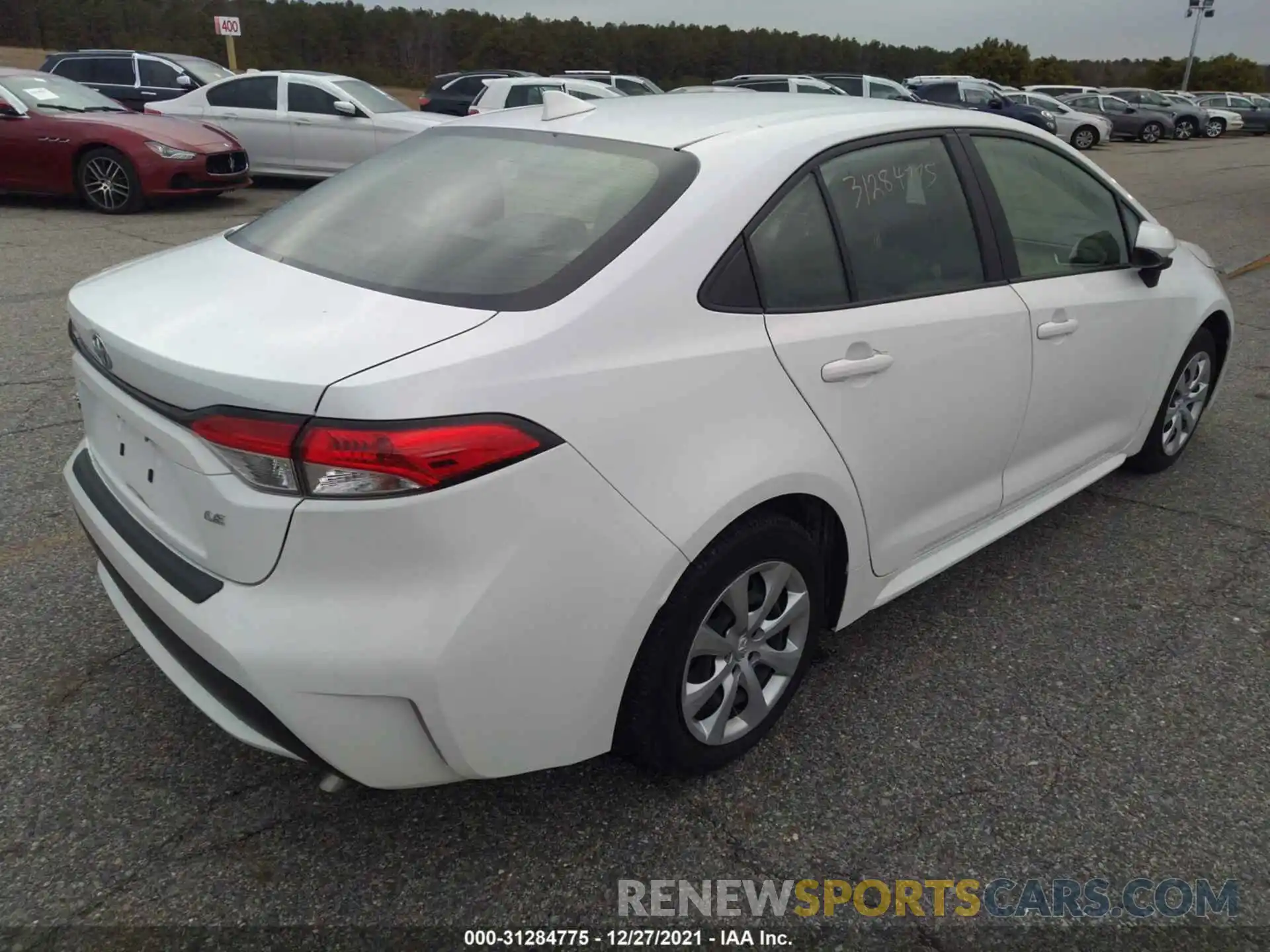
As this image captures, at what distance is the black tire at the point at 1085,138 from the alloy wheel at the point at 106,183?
25332 mm

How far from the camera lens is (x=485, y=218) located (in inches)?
91.9

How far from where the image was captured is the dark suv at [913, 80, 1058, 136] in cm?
2353

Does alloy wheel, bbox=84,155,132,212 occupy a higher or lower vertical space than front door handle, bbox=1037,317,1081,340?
lower

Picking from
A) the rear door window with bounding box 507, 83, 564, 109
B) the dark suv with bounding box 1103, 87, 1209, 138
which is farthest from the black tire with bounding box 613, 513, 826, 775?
the dark suv with bounding box 1103, 87, 1209, 138

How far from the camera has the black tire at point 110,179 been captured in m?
10.1

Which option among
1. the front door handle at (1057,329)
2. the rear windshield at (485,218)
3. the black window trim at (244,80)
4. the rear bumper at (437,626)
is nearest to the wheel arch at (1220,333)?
the front door handle at (1057,329)

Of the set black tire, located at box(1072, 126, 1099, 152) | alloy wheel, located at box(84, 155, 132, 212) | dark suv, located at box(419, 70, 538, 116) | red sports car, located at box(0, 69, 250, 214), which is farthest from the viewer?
black tire, located at box(1072, 126, 1099, 152)

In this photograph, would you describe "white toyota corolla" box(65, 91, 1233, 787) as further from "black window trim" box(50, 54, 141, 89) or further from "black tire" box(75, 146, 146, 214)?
"black window trim" box(50, 54, 141, 89)

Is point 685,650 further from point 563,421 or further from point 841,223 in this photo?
point 841,223

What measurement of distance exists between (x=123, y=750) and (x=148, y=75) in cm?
1645

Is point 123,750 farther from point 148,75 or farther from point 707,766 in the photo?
point 148,75

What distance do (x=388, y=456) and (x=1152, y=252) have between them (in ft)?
10.1

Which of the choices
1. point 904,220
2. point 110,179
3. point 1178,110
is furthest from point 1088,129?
point 904,220

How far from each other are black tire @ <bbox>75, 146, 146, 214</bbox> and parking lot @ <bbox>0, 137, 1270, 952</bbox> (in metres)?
7.92
